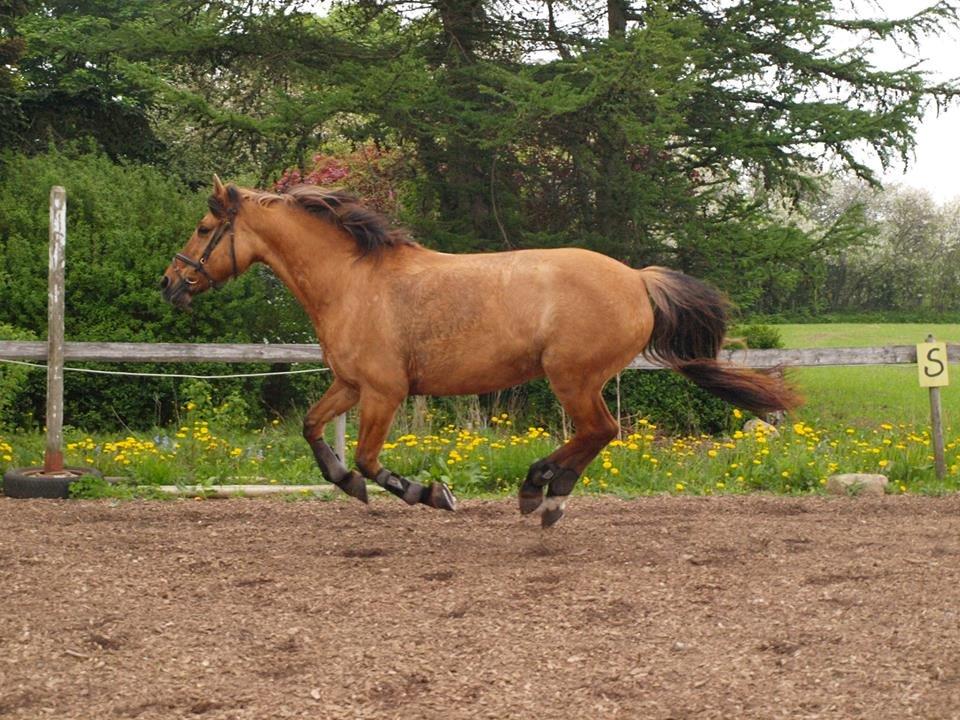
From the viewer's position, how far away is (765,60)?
48.0 feet

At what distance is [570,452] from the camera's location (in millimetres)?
6230

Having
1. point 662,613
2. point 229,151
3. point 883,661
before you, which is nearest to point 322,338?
point 662,613

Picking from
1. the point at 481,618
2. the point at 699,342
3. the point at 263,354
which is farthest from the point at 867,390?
the point at 481,618

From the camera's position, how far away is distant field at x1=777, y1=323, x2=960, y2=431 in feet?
50.2

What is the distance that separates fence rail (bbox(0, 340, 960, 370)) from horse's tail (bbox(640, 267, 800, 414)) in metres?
2.15

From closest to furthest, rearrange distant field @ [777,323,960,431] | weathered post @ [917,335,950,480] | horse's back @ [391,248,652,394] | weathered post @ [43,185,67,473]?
horse's back @ [391,248,652,394]
weathered post @ [43,185,67,473]
weathered post @ [917,335,950,480]
distant field @ [777,323,960,431]

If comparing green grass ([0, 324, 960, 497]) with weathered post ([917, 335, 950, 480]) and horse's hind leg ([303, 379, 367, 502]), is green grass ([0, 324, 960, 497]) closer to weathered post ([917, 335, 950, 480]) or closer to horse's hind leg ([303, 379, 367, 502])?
weathered post ([917, 335, 950, 480])

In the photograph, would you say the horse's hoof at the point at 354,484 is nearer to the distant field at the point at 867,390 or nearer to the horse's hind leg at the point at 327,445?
the horse's hind leg at the point at 327,445

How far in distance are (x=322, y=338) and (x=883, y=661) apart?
3.56 metres

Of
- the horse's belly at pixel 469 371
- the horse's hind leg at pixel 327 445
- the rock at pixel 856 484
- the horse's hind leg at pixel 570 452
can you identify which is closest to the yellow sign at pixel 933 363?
the rock at pixel 856 484

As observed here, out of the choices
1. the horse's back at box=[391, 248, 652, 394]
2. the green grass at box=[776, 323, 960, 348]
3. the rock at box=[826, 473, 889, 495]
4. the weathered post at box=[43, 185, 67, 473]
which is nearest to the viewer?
the horse's back at box=[391, 248, 652, 394]

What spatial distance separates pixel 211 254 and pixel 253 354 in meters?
2.91

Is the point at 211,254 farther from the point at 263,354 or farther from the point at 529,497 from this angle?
the point at 263,354

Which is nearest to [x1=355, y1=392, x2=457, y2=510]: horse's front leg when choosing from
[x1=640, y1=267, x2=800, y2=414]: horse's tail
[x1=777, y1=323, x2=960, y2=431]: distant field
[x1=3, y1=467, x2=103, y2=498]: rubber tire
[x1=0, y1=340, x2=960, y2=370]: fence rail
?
[x1=640, y1=267, x2=800, y2=414]: horse's tail
